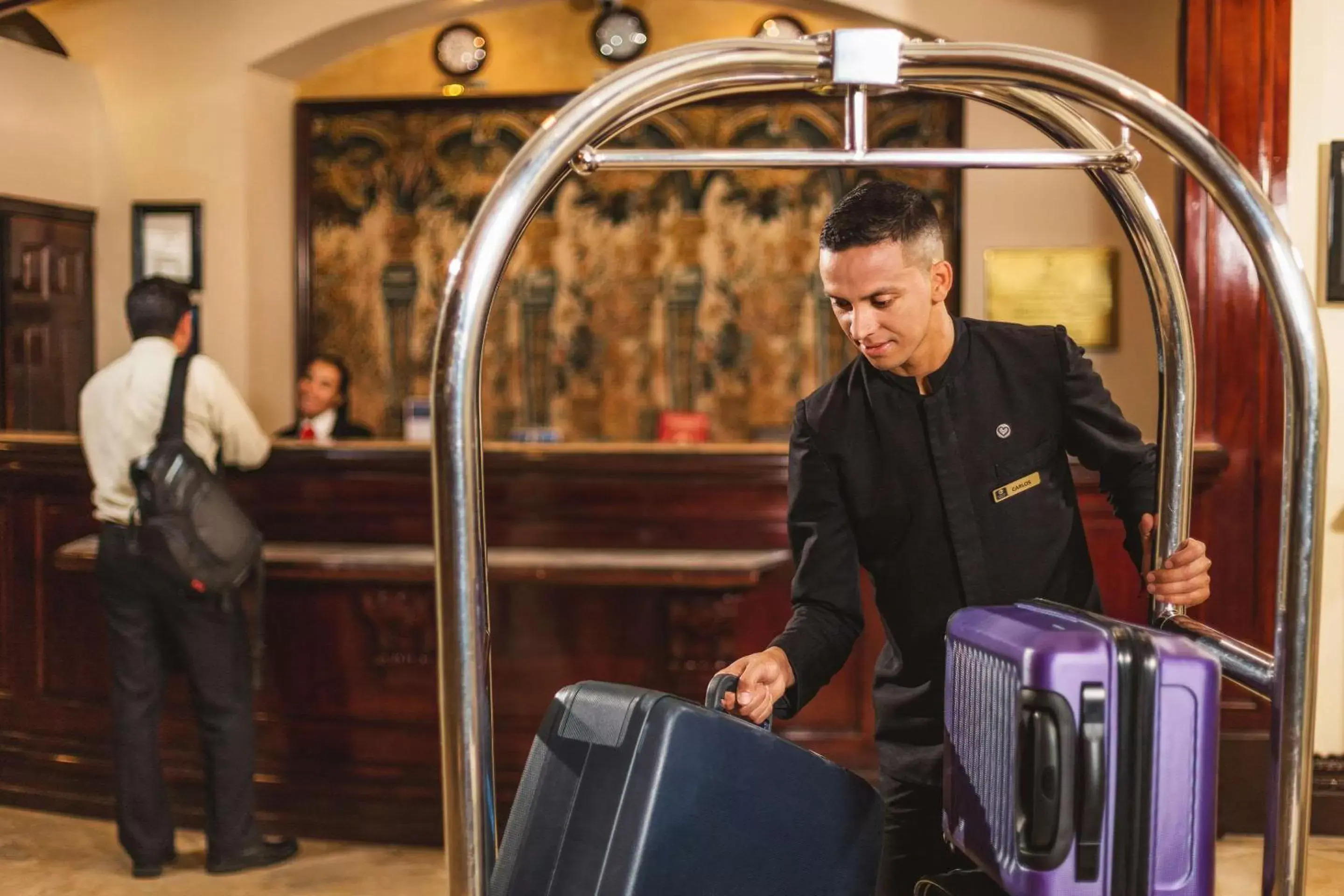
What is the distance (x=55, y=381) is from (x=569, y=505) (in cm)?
323

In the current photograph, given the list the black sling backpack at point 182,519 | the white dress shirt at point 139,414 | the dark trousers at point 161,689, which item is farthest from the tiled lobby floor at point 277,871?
the white dress shirt at point 139,414

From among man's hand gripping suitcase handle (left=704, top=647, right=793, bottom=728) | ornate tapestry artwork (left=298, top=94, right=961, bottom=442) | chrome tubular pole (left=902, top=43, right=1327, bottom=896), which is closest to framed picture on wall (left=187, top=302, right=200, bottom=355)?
ornate tapestry artwork (left=298, top=94, right=961, bottom=442)

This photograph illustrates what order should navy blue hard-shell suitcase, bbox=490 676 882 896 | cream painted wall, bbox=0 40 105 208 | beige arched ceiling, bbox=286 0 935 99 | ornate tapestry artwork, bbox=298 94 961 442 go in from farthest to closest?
1. ornate tapestry artwork, bbox=298 94 961 442
2. beige arched ceiling, bbox=286 0 935 99
3. cream painted wall, bbox=0 40 105 208
4. navy blue hard-shell suitcase, bbox=490 676 882 896

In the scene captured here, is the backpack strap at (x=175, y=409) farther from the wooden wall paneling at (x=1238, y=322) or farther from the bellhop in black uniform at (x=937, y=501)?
the wooden wall paneling at (x=1238, y=322)

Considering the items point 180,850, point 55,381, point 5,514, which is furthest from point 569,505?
point 55,381

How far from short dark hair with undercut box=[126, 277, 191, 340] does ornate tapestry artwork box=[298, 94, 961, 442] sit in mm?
2567

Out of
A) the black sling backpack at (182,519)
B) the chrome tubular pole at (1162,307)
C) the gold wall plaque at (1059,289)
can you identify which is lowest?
the black sling backpack at (182,519)

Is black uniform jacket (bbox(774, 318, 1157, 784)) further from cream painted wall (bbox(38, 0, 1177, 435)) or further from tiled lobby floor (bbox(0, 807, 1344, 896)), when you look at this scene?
cream painted wall (bbox(38, 0, 1177, 435))

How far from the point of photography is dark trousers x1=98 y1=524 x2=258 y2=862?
332cm

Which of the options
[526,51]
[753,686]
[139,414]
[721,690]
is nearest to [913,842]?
[753,686]

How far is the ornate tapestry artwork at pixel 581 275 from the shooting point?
231 inches

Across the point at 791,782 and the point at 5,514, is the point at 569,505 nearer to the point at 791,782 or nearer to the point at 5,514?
the point at 5,514

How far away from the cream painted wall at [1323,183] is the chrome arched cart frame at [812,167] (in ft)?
9.80

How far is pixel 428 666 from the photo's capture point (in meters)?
3.67
